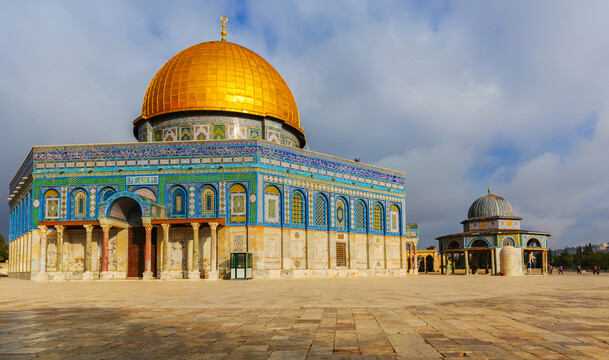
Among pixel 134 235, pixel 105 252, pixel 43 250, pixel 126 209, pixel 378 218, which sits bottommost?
pixel 105 252

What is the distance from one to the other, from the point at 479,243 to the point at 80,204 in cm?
3367

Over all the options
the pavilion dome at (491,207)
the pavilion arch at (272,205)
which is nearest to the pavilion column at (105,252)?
the pavilion arch at (272,205)

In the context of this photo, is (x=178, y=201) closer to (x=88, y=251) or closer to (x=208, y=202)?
(x=208, y=202)

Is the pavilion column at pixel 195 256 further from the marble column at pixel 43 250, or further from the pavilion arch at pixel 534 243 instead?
the pavilion arch at pixel 534 243

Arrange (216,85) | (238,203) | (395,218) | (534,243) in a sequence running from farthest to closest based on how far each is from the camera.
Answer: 1. (534,243)
2. (395,218)
3. (216,85)
4. (238,203)

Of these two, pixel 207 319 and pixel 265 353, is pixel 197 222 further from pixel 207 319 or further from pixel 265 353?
pixel 265 353

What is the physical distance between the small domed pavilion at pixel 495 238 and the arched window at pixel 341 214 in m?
15.2

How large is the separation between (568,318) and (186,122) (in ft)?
97.8

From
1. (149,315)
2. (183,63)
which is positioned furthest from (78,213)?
(149,315)

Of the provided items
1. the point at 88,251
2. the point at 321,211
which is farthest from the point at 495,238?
the point at 88,251

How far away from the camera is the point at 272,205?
31.5 m

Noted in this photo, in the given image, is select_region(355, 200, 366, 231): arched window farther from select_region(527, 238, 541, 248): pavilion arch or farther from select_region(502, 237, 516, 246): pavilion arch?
select_region(527, 238, 541, 248): pavilion arch

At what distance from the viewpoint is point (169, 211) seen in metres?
30.9

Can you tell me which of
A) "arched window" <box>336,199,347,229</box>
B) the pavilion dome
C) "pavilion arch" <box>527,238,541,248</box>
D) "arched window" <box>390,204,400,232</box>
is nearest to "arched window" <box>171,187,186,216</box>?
"arched window" <box>336,199,347,229</box>
